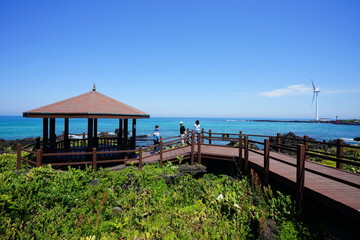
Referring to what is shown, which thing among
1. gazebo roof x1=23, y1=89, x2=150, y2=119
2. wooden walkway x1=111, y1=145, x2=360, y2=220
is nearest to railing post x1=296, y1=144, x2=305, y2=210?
wooden walkway x1=111, y1=145, x2=360, y2=220

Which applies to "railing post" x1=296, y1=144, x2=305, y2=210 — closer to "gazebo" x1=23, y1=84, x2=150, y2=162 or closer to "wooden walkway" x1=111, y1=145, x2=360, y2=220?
"wooden walkway" x1=111, y1=145, x2=360, y2=220

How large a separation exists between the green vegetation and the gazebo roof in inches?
107

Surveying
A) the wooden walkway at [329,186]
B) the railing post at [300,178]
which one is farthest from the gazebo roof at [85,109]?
the railing post at [300,178]

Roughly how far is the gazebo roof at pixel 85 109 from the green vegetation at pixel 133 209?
2.72 metres

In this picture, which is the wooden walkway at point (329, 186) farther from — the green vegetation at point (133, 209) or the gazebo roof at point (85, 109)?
the gazebo roof at point (85, 109)

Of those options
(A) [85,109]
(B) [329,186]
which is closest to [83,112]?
(A) [85,109]

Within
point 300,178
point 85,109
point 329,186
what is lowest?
point 329,186

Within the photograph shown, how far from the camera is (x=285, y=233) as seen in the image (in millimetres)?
5504

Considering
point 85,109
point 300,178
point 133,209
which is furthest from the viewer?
point 85,109

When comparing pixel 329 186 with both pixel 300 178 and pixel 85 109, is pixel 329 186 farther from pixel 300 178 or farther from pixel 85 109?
pixel 85 109

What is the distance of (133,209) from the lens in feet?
24.5

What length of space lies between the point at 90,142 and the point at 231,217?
25.1ft

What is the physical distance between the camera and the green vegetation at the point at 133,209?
592cm

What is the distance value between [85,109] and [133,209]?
575 centimetres
